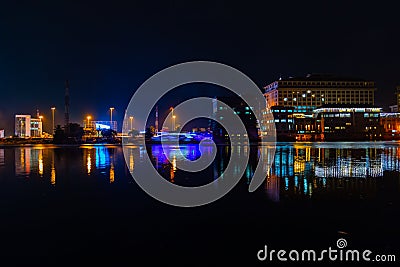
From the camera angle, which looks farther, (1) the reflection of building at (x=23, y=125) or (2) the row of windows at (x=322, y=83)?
(2) the row of windows at (x=322, y=83)

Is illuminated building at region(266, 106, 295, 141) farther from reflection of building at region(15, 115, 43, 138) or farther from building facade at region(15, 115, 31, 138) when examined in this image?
building facade at region(15, 115, 31, 138)

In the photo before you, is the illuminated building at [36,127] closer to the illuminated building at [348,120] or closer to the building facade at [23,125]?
the building facade at [23,125]

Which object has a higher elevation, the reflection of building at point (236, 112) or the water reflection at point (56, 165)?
the reflection of building at point (236, 112)

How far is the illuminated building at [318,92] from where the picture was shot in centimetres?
17450

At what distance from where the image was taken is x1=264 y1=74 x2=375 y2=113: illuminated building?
174m

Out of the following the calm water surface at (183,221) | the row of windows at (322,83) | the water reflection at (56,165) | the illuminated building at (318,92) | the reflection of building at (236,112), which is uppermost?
the row of windows at (322,83)

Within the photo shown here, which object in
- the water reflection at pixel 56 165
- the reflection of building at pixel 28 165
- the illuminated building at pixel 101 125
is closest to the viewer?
the water reflection at pixel 56 165

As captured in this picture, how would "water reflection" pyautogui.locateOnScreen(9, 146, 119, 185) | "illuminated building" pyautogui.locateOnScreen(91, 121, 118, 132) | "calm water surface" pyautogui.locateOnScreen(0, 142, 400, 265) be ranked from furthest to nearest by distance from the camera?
"illuminated building" pyautogui.locateOnScreen(91, 121, 118, 132) → "water reflection" pyautogui.locateOnScreen(9, 146, 119, 185) → "calm water surface" pyautogui.locateOnScreen(0, 142, 400, 265)

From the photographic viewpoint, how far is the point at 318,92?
175 metres

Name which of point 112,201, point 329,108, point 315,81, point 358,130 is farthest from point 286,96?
point 112,201

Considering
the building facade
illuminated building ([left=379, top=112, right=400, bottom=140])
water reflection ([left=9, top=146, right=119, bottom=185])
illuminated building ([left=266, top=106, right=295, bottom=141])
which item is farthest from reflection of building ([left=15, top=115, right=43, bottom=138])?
illuminated building ([left=379, top=112, right=400, bottom=140])

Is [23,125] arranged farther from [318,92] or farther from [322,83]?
[322,83]

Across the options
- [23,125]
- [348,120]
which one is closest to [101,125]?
[23,125]

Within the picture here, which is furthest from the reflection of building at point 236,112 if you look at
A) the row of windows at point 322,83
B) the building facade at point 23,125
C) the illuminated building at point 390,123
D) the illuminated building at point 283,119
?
the building facade at point 23,125
